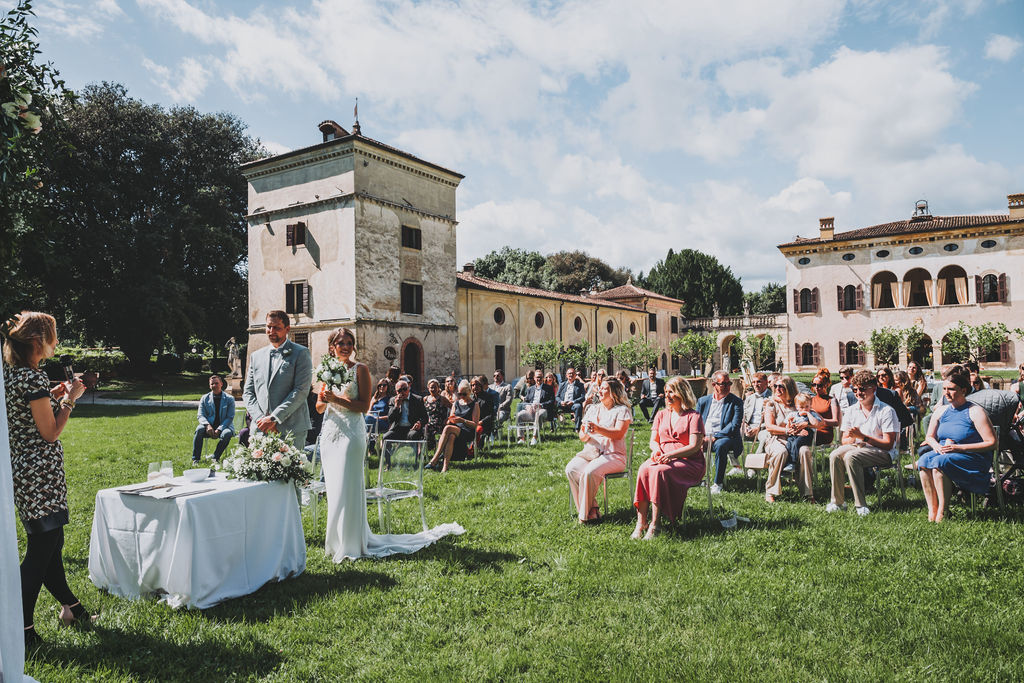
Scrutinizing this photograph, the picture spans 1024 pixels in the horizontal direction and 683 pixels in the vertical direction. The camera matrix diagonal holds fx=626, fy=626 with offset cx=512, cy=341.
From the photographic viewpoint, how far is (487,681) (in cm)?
344

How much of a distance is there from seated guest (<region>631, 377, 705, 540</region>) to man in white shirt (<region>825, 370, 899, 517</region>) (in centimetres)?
172

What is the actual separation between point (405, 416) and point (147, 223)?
1126 inches

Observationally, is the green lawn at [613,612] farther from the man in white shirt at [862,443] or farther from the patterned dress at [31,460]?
the patterned dress at [31,460]

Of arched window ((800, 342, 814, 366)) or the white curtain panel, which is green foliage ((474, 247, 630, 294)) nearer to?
arched window ((800, 342, 814, 366))

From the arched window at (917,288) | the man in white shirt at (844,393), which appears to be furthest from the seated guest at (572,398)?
the arched window at (917,288)

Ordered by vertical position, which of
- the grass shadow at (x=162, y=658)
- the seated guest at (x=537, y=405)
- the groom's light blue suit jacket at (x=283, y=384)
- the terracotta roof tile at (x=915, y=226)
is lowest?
the grass shadow at (x=162, y=658)

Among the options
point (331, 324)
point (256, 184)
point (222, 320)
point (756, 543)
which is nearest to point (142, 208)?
point (222, 320)

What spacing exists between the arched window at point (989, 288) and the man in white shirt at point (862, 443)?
3744 centimetres

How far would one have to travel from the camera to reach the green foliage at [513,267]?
53188 mm

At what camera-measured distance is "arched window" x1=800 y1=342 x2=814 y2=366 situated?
40.6 metres

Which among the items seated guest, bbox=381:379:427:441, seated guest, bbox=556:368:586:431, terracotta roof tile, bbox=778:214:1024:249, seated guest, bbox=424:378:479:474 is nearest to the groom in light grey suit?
seated guest, bbox=424:378:479:474

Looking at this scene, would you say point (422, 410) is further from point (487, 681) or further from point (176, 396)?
point (176, 396)

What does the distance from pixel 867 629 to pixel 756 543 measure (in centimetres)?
178

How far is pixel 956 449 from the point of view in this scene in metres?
6.22
